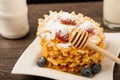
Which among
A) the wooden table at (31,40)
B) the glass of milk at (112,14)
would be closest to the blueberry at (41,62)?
the wooden table at (31,40)

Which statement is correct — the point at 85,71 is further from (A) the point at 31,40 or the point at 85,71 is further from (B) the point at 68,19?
(A) the point at 31,40

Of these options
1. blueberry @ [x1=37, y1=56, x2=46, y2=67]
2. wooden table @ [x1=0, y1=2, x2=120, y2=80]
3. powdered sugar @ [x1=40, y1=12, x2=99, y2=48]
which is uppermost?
powdered sugar @ [x1=40, y1=12, x2=99, y2=48]

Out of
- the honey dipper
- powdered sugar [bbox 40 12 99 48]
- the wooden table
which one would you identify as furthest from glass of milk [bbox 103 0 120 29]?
the honey dipper

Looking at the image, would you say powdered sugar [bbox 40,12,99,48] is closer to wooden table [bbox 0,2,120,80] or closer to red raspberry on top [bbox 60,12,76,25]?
red raspberry on top [bbox 60,12,76,25]

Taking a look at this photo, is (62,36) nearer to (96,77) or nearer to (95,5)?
(96,77)

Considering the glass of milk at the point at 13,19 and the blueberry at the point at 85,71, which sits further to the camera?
the glass of milk at the point at 13,19

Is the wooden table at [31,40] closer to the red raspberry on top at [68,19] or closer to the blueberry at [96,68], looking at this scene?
the blueberry at [96,68]
